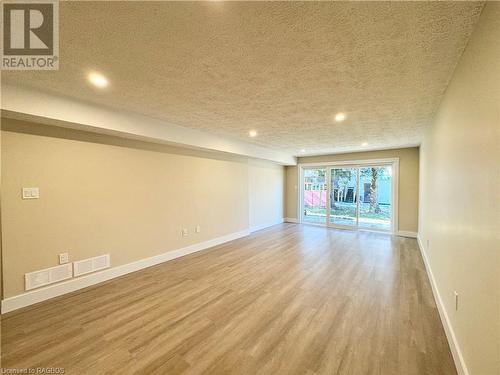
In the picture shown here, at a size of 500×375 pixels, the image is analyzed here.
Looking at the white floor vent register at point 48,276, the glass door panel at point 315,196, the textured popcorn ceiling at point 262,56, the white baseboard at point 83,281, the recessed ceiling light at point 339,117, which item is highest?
the recessed ceiling light at point 339,117

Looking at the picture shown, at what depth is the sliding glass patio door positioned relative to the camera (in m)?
6.04

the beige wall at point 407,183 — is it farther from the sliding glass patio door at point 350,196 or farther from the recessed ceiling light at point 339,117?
the recessed ceiling light at point 339,117

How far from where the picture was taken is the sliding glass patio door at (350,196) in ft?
19.8

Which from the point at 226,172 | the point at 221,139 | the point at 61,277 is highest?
the point at 221,139

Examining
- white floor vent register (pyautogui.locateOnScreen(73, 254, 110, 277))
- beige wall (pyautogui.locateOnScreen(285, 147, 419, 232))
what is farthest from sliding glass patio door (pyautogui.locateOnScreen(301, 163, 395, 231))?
white floor vent register (pyautogui.locateOnScreen(73, 254, 110, 277))

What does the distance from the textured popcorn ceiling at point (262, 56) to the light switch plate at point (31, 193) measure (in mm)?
1191

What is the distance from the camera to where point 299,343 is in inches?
74.2

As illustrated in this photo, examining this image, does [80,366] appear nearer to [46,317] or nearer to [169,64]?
[46,317]

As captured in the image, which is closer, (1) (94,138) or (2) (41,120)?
(2) (41,120)

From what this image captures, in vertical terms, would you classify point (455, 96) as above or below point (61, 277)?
above

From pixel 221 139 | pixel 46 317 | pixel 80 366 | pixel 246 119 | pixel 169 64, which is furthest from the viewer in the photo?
pixel 221 139

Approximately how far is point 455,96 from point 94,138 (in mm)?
4273

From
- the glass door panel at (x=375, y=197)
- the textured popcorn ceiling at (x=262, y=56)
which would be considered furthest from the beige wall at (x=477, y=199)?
the glass door panel at (x=375, y=197)

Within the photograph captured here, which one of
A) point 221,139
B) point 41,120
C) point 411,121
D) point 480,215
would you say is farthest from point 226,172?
point 480,215
